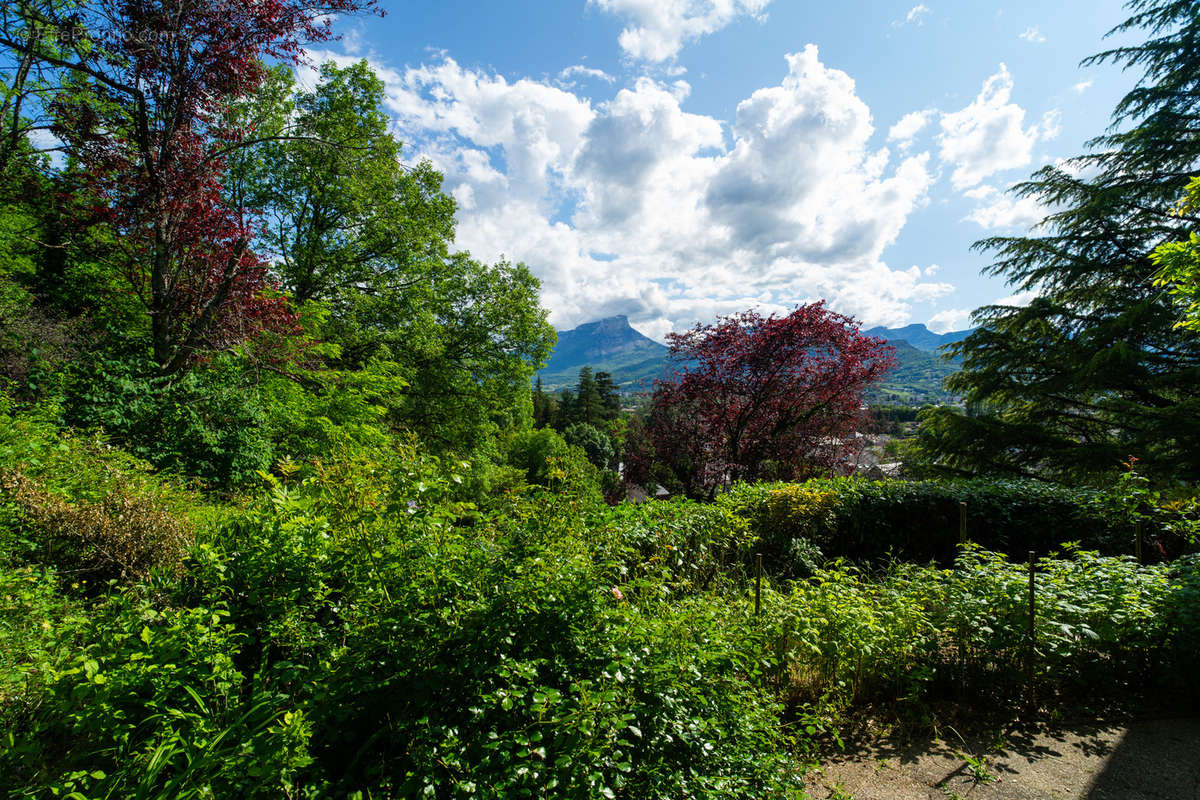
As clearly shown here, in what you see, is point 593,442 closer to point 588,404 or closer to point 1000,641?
point 588,404

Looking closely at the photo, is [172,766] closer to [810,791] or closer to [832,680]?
[810,791]

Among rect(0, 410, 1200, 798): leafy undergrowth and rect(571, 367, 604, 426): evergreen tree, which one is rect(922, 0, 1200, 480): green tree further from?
rect(571, 367, 604, 426): evergreen tree

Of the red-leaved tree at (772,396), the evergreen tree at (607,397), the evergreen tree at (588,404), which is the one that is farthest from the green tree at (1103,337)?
the evergreen tree at (607,397)

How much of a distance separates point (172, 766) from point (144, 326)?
309 inches

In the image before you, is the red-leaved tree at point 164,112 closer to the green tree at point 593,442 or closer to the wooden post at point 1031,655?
the wooden post at point 1031,655

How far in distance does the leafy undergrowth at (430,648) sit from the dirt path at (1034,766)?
301mm

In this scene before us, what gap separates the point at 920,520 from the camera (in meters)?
7.16

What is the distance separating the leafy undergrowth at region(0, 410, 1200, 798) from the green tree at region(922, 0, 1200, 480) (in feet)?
25.5

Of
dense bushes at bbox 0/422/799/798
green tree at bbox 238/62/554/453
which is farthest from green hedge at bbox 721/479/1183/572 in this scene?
green tree at bbox 238/62/554/453

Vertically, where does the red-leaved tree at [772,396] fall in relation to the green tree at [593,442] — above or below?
above

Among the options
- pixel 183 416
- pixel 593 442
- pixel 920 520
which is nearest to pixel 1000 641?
pixel 920 520

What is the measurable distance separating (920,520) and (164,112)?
10837 mm

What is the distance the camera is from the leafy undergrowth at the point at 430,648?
162cm

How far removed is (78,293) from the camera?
7352 mm
